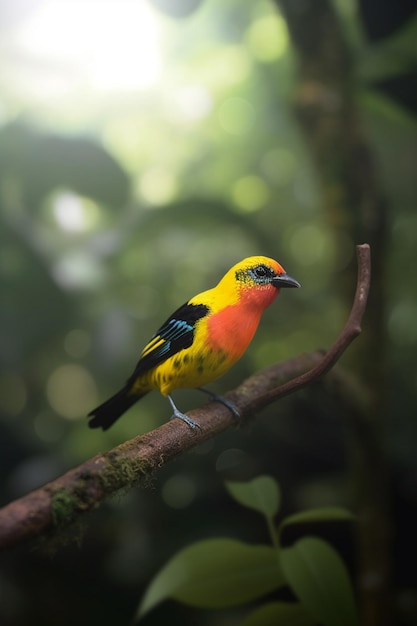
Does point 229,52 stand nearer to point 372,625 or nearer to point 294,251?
point 294,251

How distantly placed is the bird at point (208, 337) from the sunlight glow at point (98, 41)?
0.58 meters

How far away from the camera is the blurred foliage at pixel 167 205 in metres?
1.22

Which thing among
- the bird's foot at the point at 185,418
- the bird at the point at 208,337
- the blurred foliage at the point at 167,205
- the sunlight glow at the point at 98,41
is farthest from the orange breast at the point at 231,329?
the sunlight glow at the point at 98,41

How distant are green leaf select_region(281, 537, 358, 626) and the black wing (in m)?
0.39

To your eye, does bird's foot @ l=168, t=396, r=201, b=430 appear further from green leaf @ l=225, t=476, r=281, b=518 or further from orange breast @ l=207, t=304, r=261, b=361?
green leaf @ l=225, t=476, r=281, b=518

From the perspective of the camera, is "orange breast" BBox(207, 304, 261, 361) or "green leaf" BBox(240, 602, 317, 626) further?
"green leaf" BBox(240, 602, 317, 626)

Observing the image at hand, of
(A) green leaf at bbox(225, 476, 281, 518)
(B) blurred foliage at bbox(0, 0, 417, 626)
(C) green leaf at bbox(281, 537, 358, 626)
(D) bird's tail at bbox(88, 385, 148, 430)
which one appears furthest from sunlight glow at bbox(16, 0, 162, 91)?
(C) green leaf at bbox(281, 537, 358, 626)

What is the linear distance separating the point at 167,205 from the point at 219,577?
742 mm

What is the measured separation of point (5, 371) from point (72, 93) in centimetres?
61

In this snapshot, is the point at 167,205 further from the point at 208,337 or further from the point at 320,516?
the point at 320,516

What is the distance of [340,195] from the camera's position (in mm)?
1241

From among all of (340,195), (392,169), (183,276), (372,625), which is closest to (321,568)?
(372,625)

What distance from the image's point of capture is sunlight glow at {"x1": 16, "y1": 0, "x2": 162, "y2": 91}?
1241 mm

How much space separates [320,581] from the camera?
3.34ft
